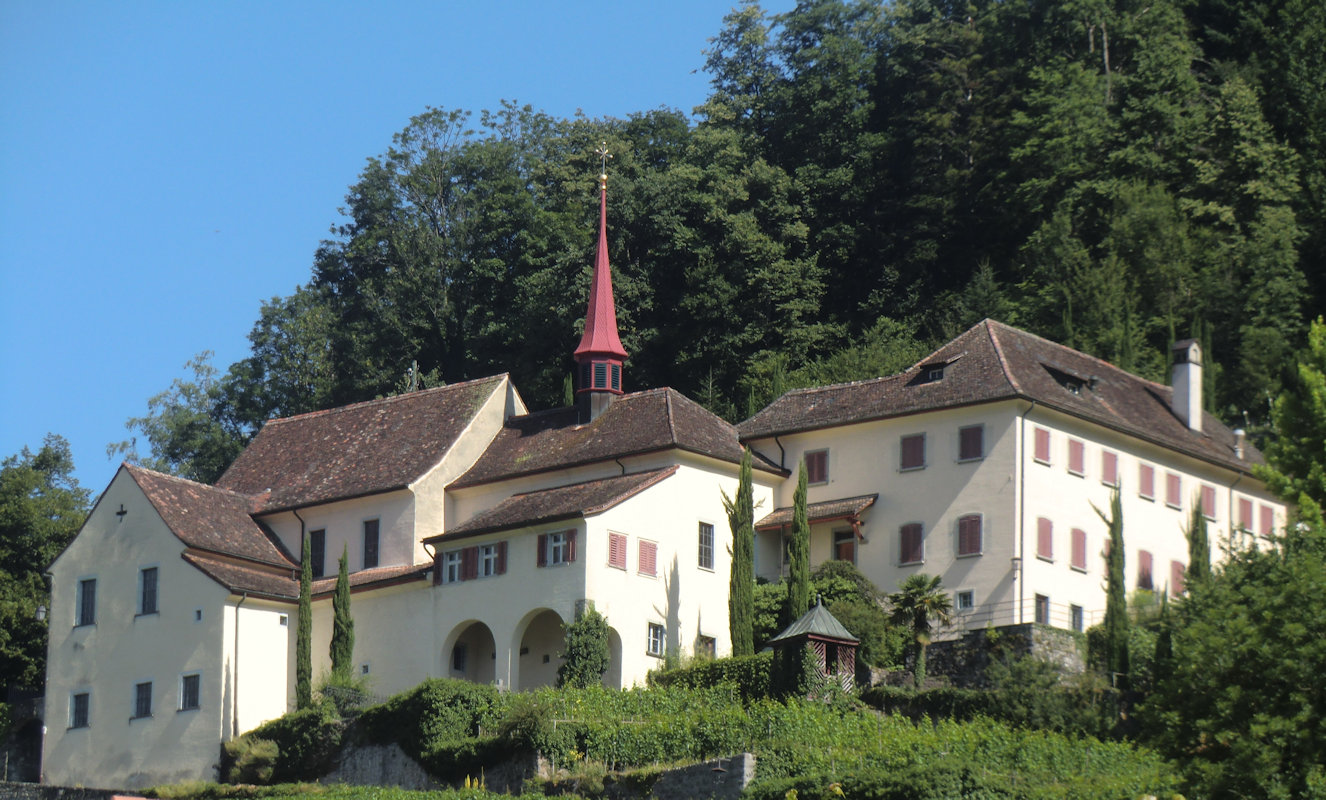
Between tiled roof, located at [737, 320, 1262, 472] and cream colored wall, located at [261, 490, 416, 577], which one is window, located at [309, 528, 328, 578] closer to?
cream colored wall, located at [261, 490, 416, 577]

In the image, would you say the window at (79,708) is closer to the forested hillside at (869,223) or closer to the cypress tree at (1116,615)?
the forested hillside at (869,223)

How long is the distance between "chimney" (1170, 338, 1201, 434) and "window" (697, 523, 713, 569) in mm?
16222

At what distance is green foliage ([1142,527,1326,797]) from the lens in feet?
124

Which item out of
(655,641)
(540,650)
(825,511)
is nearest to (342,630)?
(540,650)

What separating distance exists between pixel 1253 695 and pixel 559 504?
26.1 m

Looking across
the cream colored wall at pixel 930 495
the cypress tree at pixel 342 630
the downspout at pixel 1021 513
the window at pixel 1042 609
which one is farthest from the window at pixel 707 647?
the cypress tree at pixel 342 630

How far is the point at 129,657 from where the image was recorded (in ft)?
211

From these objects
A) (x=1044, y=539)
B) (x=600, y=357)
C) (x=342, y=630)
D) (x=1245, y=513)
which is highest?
(x=600, y=357)

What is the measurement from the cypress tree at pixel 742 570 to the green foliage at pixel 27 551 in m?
27.5

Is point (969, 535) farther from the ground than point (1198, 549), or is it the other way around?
point (969, 535)

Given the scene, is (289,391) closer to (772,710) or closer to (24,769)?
(24,769)

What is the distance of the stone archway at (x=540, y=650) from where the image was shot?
199 ft

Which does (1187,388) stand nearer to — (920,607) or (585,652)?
(920,607)

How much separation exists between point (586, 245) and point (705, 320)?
23.0 ft
